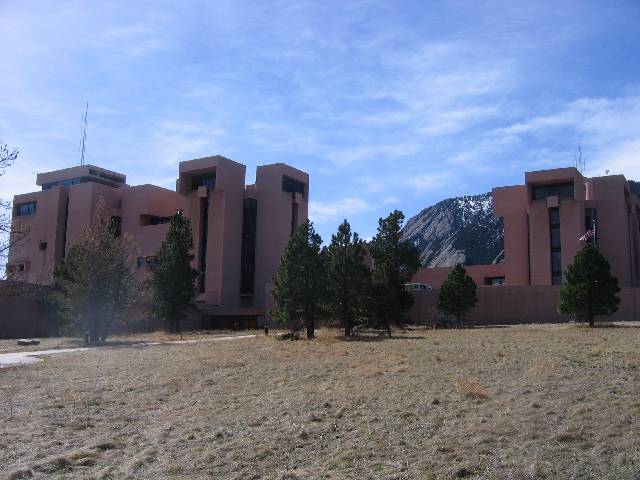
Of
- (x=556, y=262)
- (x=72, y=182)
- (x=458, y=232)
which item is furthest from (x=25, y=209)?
(x=458, y=232)

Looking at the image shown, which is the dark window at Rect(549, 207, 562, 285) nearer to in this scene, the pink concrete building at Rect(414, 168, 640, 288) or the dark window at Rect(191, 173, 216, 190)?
the pink concrete building at Rect(414, 168, 640, 288)

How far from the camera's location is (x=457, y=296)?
47312 millimetres

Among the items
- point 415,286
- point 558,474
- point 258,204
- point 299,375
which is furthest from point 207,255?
point 558,474

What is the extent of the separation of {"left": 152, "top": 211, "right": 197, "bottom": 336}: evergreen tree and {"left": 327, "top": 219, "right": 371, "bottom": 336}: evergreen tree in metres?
22.4

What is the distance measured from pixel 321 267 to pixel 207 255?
37.3 meters

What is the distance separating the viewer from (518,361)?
1795 centimetres

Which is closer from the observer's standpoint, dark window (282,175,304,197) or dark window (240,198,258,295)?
dark window (240,198,258,295)

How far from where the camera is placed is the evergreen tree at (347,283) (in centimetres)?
3775

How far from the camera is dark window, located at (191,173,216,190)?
245 feet

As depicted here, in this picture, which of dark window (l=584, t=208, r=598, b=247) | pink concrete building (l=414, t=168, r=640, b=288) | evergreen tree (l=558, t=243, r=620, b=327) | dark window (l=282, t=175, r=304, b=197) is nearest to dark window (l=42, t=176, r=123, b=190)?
dark window (l=282, t=175, r=304, b=197)

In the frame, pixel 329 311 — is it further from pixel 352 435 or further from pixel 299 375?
pixel 352 435

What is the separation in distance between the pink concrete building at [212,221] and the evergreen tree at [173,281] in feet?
37.8

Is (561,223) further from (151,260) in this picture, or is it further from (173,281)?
(151,260)

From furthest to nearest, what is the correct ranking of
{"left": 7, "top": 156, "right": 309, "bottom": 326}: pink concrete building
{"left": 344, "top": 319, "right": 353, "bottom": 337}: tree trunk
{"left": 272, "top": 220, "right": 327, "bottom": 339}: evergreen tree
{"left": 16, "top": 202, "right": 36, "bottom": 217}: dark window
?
{"left": 16, "top": 202, "right": 36, "bottom": 217}: dark window → {"left": 7, "top": 156, "right": 309, "bottom": 326}: pink concrete building → {"left": 344, "top": 319, "right": 353, "bottom": 337}: tree trunk → {"left": 272, "top": 220, "right": 327, "bottom": 339}: evergreen tree
